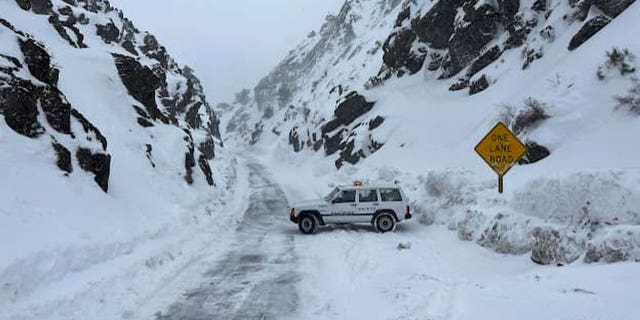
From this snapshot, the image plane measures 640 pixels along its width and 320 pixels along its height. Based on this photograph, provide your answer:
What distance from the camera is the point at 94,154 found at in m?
16.0

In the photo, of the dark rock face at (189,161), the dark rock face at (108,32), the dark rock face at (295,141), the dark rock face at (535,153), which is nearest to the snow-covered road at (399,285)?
the dark rock face at (535,153)

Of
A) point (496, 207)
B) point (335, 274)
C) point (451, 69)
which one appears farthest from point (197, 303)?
point (451, 69)

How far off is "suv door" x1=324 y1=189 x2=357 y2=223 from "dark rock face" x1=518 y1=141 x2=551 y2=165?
238 inches

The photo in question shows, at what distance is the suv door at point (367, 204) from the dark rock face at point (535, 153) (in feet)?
17.6

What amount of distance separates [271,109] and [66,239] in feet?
450

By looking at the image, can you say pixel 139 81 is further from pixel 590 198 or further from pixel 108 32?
pixel 108 32

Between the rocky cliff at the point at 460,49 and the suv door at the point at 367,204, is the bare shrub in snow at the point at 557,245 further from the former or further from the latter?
the rocky cliff at the point at 460,49

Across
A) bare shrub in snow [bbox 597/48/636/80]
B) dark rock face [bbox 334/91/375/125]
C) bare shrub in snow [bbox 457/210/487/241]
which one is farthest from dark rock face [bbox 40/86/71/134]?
dark rock face [bbox 334/91/375/125]

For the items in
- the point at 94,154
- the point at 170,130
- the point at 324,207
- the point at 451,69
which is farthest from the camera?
the point at 451,69

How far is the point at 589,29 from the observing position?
22.9 metres

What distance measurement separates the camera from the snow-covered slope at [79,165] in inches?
415

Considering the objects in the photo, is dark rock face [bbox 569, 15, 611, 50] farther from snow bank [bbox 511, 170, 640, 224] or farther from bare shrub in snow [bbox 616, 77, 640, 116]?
snow bank [bbox 511, 170, 640, 224]

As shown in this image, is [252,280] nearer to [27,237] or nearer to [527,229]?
[27,237]

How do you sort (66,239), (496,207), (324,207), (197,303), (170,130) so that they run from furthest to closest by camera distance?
(170,130)
(324,207)
(496,207)
(66,239)
(197,303)
